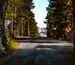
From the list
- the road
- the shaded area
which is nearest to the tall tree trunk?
the road

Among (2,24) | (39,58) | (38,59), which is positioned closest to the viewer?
(38,59)

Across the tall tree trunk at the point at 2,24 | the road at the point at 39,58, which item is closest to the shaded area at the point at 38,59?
the road at the point at 39,58

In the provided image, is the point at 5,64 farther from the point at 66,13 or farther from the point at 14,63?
the point at 66,13

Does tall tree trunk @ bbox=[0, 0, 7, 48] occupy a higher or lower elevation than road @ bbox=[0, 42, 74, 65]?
higher

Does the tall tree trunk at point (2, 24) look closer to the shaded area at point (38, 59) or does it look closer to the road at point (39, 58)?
the road at point (39, 58)

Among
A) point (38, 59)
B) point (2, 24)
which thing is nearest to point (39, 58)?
point (38, 59)

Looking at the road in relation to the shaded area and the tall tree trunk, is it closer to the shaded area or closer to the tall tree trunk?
the shaded area

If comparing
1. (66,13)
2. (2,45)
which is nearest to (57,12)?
(66,13)

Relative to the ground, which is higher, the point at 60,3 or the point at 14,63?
the point at 60,3

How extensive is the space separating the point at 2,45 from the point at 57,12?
49887 millimetres

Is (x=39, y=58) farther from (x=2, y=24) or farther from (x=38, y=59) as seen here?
(x=2, y=24)

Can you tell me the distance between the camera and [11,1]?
3319 centimetres

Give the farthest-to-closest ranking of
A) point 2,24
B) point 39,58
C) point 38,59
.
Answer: point 2,24 → point 39,58 → point 38,59

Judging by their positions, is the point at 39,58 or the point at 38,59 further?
the point at 39,58
